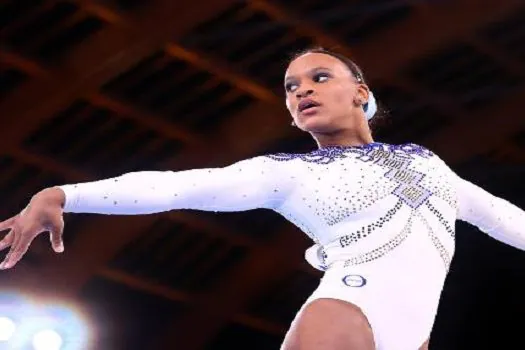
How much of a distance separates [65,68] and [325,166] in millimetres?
6599

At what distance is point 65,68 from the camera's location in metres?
9.15

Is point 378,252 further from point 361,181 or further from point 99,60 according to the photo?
point 99,60

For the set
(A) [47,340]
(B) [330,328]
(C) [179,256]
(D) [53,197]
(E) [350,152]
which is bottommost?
(B) [330,328]

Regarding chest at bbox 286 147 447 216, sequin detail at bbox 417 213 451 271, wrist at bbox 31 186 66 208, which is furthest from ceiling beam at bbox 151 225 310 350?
wrist at bbox 31 186 66 208

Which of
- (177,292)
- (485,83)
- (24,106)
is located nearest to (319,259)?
(24,106)

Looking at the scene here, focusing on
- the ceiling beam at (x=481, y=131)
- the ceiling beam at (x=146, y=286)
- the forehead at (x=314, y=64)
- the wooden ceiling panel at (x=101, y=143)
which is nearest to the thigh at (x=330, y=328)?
the forehead at (x=314, y=64)

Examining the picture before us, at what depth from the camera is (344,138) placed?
10.0 ft

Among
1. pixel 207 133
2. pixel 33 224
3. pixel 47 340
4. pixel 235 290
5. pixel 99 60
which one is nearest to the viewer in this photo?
pixel 33 224

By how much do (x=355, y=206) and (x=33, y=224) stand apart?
2.65ft

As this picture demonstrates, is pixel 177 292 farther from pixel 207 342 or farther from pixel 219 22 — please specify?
pixel 219 22

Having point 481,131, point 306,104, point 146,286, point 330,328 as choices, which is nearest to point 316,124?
point 306,104

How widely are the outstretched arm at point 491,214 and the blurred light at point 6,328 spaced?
6.73 meters

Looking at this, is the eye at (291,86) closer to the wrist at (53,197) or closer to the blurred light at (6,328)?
the wrist at (53,197)

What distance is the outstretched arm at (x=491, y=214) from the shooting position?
3072 mm
